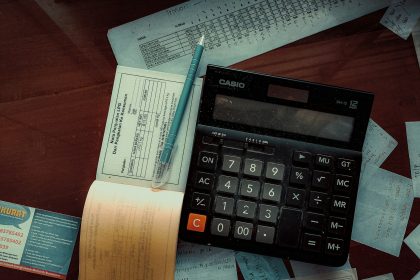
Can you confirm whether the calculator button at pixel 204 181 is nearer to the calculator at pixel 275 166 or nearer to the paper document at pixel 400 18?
the calculator at pixel 275 166

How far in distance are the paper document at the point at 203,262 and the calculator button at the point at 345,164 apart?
0.67 feet

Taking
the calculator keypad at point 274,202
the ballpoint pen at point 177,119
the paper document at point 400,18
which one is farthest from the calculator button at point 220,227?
the paper document at point 400,18

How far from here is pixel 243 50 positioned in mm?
747

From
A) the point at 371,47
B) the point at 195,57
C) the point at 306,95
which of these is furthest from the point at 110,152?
the point at 371,47

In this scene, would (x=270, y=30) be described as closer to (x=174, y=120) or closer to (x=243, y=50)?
(x=243, y=50)

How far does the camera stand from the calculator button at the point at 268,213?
69 centimetres

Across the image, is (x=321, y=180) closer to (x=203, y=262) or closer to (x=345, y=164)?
(x=345, y=164)

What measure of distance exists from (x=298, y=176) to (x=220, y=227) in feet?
0.44

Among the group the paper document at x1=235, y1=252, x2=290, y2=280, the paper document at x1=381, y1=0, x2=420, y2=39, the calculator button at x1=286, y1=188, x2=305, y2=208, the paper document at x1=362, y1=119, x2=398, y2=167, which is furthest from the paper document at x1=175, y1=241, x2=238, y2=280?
the paper document at x1=381, y1=0, x2=420, y2=39

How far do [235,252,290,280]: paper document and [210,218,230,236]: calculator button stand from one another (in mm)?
59

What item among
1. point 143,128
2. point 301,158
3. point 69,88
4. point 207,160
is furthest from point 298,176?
point 69,88

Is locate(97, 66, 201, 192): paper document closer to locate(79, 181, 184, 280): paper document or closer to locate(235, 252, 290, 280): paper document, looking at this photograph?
locate(79, 181, 184, 280): paper document

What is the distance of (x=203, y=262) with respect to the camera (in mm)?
729

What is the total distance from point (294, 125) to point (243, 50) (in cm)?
14
